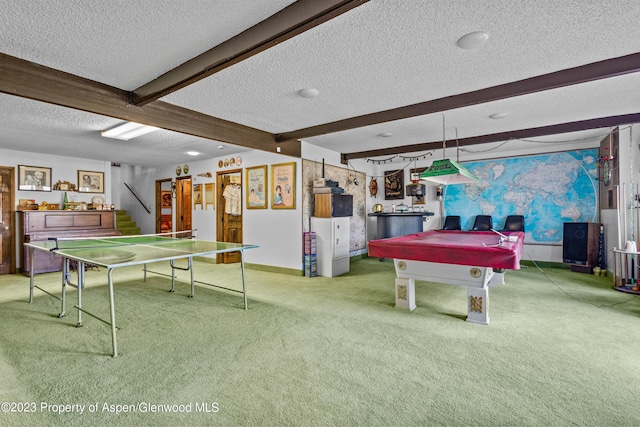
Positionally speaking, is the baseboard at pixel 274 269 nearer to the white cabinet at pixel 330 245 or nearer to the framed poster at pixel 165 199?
the white cabinet at pixel 330 245

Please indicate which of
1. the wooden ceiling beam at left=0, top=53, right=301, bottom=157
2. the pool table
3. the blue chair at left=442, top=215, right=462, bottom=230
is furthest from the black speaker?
the wooden ceiling beam at left=0, top=53, right=301, bottom=157

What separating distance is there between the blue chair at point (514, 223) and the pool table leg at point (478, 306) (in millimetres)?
4053

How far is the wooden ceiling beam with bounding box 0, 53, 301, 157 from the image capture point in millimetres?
2666

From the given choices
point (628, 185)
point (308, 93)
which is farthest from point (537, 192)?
point (308, 93)

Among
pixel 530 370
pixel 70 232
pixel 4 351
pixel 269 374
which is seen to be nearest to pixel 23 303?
pixel 4 351

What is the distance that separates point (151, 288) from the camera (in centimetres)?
480

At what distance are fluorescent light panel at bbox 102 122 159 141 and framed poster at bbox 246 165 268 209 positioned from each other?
7.18ft

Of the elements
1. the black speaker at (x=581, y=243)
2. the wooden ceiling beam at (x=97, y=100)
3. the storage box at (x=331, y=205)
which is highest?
the wooden ceiling beam at (x=97, y=100)

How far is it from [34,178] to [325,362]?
748 cm

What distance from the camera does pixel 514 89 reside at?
328 centimetres

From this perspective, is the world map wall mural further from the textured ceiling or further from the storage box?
the storage box

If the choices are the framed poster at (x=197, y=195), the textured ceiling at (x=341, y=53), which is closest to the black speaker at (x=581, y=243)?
the textured ceiling at (x=341, y=53)

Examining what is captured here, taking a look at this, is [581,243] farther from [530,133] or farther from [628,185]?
[530,133]

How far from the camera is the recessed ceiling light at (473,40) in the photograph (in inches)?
92.7
